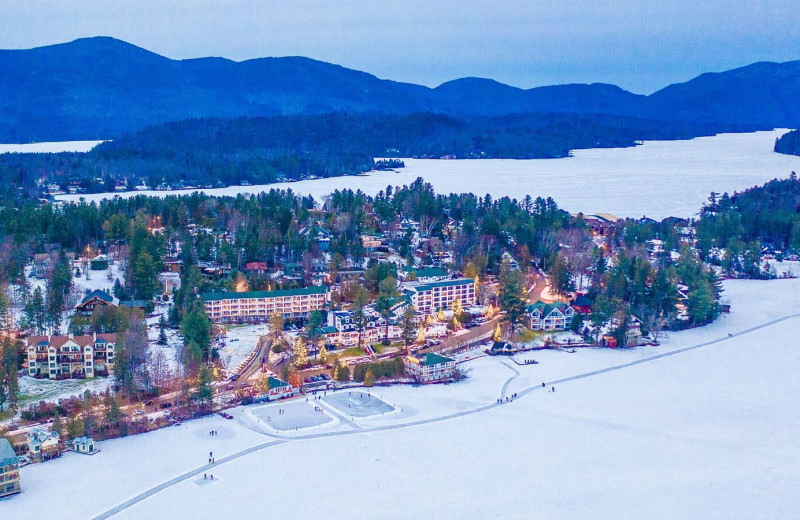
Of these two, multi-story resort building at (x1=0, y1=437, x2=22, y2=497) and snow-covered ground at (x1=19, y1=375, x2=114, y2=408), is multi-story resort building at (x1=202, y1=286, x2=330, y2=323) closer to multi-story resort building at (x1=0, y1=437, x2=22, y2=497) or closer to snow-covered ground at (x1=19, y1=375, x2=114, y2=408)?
snow-covered ground at (x1=19, y1=375, x2=114, y2=408)

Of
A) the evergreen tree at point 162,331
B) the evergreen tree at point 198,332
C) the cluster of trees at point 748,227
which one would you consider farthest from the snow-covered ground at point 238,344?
the cluster of trees at point 748,227

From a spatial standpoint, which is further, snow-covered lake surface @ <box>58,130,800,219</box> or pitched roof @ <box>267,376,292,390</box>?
Answer: snow-covered lake surface @ <box>58,130,800,219</box>

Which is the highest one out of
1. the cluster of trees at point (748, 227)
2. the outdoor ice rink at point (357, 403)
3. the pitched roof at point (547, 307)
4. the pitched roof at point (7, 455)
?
the cluster of trees at point (748, 227)

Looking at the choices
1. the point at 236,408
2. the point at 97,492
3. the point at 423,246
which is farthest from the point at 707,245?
the point at 97,492

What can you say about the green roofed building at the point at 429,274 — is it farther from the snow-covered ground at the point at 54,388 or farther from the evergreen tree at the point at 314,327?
the snow-covered ground at the point at 54,388

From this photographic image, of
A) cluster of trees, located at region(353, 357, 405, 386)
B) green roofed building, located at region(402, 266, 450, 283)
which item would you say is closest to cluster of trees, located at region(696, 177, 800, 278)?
green roofed building, located at region(402, 266, 450, 283)

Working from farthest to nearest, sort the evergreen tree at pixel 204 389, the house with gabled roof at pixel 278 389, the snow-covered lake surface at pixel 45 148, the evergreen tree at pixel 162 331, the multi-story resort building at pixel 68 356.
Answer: the snow-covered lake surface at pixel 45 148
the evergreen tree at pixel 162 331
the multi-story resort building at pixel 68 356
the house with gabled roof at pixel 278 389
the evergreen tree at pixel 204 389
